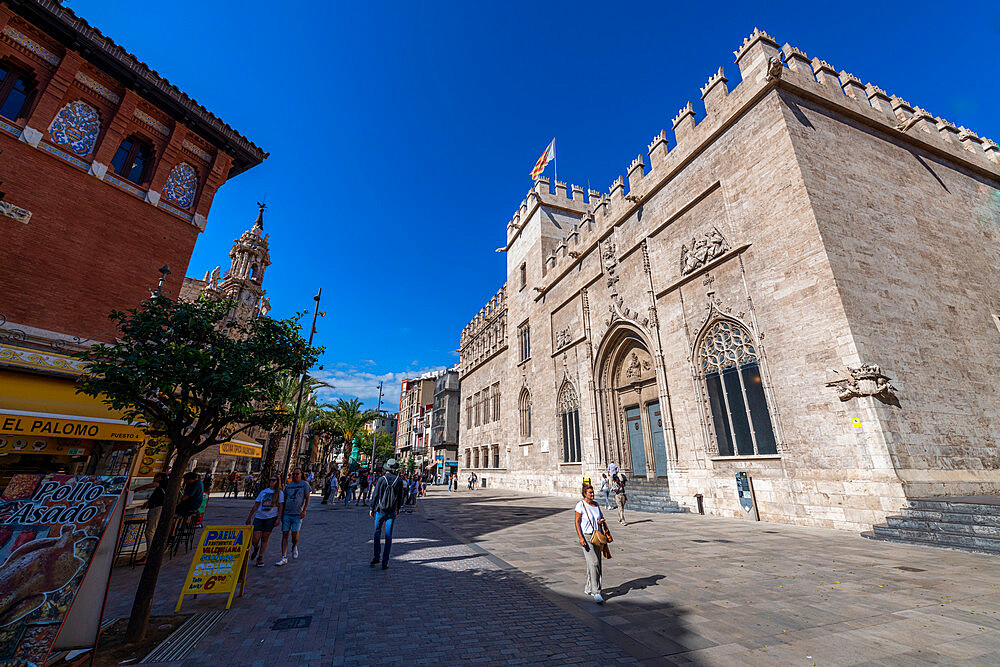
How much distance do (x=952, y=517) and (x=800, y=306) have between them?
19.8ft

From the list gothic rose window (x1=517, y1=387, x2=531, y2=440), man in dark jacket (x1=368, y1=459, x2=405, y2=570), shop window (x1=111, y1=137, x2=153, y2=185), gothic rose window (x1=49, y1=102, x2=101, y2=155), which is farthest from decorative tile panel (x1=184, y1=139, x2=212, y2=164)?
gothic rose window (x1=517, y1=387, x2=531, y2=440)

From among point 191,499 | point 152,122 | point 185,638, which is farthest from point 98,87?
point 185,638

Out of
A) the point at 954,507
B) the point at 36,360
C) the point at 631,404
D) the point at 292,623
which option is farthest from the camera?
the point at 631,404

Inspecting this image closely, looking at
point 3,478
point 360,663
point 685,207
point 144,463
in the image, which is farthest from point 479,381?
point 360,663

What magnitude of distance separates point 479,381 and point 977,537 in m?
36.4

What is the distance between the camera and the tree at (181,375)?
15.3ft

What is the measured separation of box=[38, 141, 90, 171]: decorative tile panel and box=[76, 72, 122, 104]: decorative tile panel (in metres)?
2.27

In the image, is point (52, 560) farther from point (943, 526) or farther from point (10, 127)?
point (943, 526)

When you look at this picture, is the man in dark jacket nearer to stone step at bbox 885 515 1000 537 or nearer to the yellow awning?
the yellow awning

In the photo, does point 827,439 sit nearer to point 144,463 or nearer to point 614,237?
point 614,237

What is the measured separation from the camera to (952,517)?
8.25 m

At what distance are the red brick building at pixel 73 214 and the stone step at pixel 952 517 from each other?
56.7 feet

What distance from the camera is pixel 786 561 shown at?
7172mm

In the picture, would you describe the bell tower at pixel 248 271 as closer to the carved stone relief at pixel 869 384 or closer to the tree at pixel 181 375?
the tree at pixel 181 375
